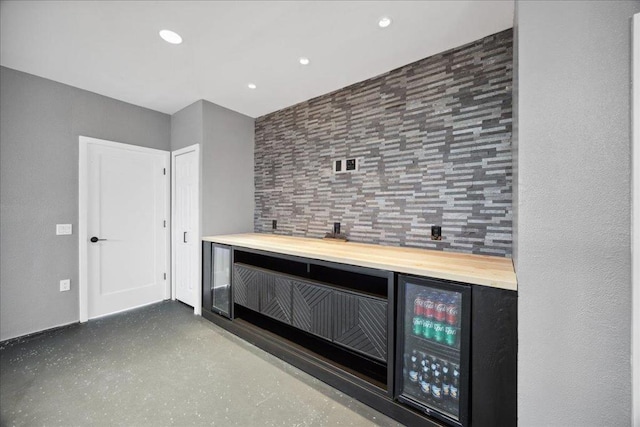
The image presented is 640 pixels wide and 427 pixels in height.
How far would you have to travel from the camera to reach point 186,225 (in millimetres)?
3453

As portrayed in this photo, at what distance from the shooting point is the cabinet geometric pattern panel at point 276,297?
7.47 feet

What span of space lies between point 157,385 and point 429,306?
2.00 meters

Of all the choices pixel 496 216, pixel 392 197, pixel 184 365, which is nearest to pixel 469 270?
pixel 496 216

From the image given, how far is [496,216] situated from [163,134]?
402 centimetres

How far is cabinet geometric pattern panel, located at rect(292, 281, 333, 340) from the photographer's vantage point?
1.98m

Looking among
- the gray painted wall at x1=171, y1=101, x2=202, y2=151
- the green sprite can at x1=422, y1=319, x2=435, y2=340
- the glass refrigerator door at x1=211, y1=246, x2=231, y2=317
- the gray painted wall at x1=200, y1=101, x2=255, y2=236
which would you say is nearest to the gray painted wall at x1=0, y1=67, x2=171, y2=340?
the gray painted wall at x1=171, y1=101, x2=202, y2=151

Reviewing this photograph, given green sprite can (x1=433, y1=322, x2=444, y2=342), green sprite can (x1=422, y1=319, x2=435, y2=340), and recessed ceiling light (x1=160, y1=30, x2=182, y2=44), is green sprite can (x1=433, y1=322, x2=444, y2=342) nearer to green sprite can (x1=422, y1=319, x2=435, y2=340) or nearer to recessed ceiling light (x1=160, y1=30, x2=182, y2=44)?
green sprite can (x1=422, y1=319, x2=435, y2=340)

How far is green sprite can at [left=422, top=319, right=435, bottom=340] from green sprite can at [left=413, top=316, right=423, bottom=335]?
0.02 m

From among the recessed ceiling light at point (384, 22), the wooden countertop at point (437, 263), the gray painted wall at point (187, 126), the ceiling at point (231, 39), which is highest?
the ceiling at point (231, 39)

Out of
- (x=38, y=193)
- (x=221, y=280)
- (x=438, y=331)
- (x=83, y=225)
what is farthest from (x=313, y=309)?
(x=38, y=193)

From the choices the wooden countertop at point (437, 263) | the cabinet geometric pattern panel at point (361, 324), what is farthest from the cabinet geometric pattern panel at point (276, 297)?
the cabinet geometric pattern panel at point (361, 324)

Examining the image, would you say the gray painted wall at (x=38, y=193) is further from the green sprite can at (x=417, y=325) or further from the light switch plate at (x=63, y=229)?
the green sprite can at (x=417, y=325)

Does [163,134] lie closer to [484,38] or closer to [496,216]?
[484,38]

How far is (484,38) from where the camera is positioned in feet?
6.54
